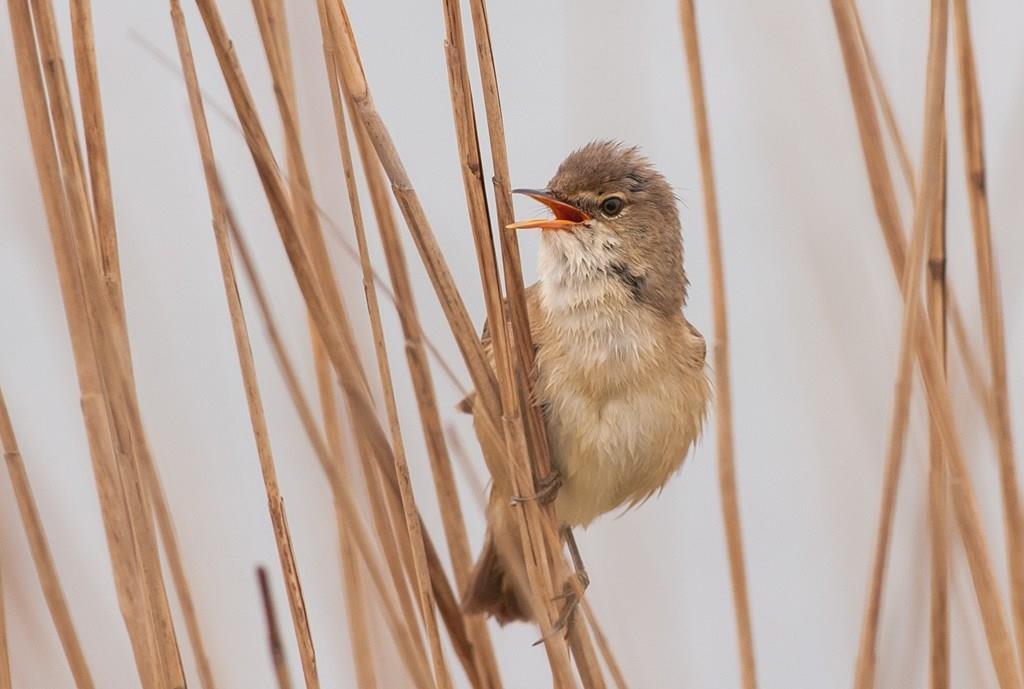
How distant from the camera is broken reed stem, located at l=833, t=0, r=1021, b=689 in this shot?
6.25 ft

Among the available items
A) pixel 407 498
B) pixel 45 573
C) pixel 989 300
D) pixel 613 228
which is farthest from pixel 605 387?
pixel 45 573

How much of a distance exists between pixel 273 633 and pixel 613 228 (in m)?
1.18

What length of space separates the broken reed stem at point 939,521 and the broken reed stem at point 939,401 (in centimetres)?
3

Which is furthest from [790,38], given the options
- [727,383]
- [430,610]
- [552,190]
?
[430,610]

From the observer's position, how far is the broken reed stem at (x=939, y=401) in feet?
6.25

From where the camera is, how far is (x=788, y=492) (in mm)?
4676

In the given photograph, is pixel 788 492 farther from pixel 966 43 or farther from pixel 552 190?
pixel 966 43

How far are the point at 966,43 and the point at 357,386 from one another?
109 centimetres

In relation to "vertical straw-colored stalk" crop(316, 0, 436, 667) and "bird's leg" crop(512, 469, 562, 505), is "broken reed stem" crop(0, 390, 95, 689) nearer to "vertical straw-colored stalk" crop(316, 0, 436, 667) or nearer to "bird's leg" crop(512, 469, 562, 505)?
"vertical straw-colored stalk" crop(316, 0, 436, 667)

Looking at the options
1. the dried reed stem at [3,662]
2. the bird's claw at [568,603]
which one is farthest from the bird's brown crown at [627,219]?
the dried reed stem at [3,662]

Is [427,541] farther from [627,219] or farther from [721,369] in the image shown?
[627,219]

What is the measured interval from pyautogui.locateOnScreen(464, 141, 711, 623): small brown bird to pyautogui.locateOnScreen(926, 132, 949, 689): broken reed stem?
0.59 meters

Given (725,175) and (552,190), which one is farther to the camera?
(725,175)

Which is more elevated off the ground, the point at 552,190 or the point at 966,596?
the point at 552,190
